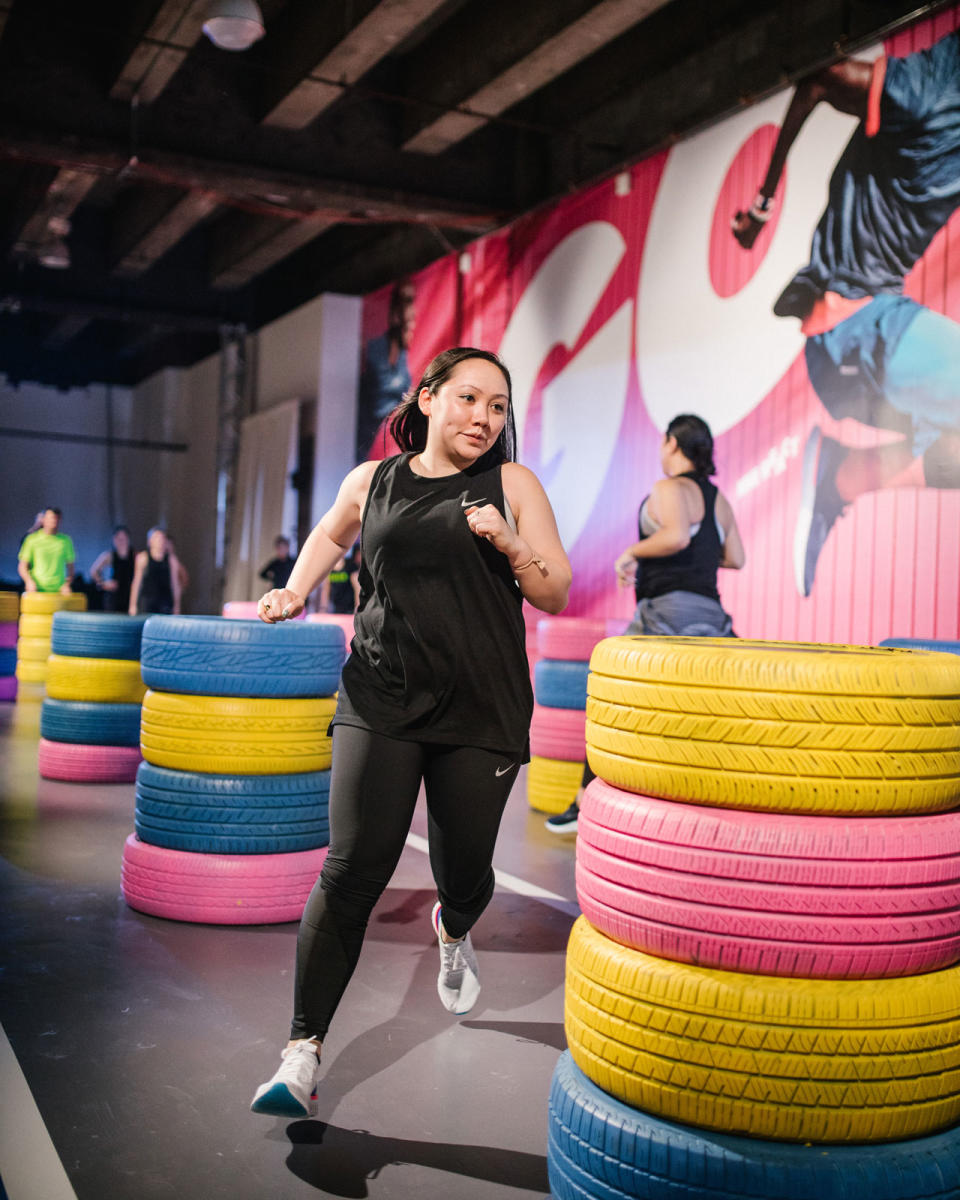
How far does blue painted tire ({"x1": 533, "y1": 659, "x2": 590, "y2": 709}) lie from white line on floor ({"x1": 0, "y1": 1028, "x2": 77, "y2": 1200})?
12.7 feet

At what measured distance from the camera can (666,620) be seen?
434cm

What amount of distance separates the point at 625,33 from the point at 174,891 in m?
8.44

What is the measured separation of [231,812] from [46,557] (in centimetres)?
879

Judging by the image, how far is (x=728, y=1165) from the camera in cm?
164

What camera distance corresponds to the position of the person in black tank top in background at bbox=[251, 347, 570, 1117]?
2270 mm

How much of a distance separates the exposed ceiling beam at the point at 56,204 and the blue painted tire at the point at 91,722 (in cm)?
716

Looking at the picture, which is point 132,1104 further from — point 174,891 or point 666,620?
point 666,620

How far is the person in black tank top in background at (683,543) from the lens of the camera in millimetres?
4242

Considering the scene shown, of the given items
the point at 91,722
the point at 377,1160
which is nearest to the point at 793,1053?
the point at 377,1160

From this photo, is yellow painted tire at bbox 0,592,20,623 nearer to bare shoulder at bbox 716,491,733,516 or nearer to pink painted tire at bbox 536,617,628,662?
pink painted tire at bbox 536,617,628,662

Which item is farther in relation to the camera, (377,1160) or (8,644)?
(8,644)

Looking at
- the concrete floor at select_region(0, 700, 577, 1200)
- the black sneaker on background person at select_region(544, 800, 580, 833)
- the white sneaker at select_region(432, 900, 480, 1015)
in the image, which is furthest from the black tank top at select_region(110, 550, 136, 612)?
the white sneaker at select_region(432, 900, 480, 1015)

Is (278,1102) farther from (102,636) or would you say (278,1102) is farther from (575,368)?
(575,368)

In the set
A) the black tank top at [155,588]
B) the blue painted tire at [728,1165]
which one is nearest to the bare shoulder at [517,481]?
the blue painted tire at [728,1165]
